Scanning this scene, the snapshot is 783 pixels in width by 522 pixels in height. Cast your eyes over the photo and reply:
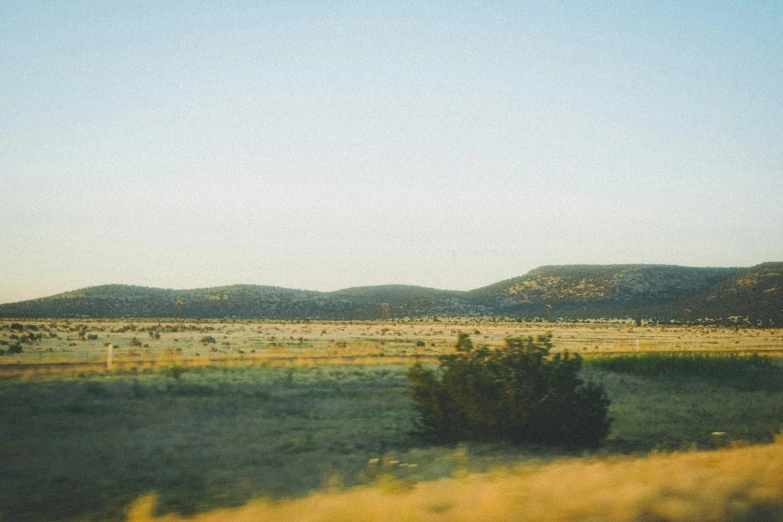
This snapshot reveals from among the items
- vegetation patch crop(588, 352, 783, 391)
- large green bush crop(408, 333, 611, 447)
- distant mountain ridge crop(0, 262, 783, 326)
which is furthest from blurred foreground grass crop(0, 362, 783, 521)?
distant mountain ridge crop(0, 262, 783, 326)

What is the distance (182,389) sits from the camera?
77.4 ft

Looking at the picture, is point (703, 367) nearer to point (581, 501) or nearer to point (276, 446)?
point (276, 446)

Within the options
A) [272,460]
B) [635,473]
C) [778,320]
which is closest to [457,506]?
[635,473]

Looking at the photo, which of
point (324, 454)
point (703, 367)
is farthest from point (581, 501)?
point (703, 367)

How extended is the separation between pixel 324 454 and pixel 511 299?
13366 cm

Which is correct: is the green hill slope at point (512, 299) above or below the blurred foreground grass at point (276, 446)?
above

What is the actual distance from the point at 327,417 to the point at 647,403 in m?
13.2

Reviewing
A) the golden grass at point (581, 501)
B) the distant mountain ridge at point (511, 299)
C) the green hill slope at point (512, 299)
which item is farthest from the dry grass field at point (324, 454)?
the distant mountain ridge at point (511, 299)

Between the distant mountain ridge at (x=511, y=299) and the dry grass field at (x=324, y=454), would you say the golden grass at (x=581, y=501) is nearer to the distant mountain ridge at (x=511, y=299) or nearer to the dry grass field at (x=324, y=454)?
the dry grass field at (x=324, y=454)

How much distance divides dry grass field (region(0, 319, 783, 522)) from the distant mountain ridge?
322ft

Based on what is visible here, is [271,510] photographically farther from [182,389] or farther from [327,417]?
[182,389]

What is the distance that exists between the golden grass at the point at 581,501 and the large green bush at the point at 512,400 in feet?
26.7

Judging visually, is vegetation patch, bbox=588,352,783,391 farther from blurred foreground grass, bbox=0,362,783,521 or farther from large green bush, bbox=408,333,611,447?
large green bush, bbox=408,333,611,447

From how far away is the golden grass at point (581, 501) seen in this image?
6855 mm
